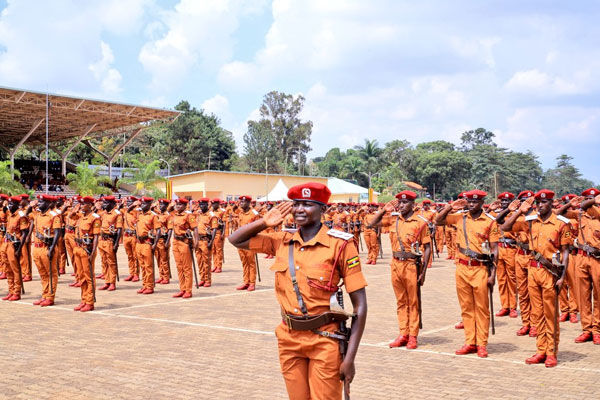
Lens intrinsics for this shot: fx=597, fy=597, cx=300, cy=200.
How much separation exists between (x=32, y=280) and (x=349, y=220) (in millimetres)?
11785

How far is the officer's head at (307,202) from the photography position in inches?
157

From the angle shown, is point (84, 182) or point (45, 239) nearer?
point (45, 239)

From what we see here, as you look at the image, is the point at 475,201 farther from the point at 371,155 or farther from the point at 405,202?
the point at 371,155

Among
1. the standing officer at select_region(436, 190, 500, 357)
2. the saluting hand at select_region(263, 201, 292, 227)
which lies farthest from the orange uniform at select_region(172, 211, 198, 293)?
the saluting hand at select_region(263, 201, 292, 227)

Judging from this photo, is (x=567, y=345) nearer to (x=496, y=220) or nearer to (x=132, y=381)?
(x=496, y=220)

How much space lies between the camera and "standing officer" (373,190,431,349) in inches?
322

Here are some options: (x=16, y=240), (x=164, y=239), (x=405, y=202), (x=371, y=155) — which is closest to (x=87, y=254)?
(x=16, y=240)

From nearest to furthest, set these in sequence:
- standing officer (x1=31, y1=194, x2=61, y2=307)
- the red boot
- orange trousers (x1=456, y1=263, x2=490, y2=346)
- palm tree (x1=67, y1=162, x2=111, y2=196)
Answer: orange trousers (x1=456, y1=263, x2=490, y2=346) < the red boot < standing officer (x1=31, y1=194, x2=61, y2=307) < palm tree (x1=67, y1=162, x2=111, y2=196)

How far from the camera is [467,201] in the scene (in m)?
8.12

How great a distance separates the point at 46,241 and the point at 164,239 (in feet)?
12.1

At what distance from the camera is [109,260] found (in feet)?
46.1

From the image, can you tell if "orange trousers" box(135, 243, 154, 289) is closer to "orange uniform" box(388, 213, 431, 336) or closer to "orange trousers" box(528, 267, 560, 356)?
"orange uniform" box(388, 213, 431, 336)

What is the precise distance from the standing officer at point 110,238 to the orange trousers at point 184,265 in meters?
1.66

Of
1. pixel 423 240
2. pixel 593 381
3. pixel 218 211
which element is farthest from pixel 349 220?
pixel 593 381
